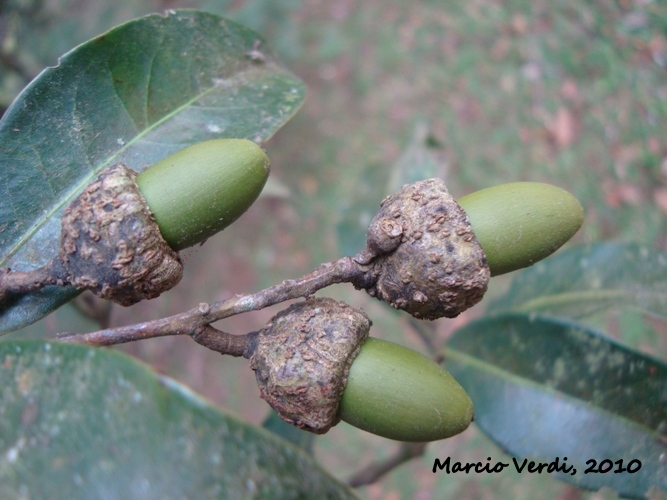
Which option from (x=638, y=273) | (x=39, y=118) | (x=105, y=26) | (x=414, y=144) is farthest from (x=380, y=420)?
(x=105, y=26)

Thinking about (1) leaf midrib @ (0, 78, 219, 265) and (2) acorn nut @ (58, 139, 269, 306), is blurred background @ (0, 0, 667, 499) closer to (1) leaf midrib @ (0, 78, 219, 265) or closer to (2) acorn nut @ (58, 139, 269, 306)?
(1) leaf midrib @ (0, 78, 219, 265)

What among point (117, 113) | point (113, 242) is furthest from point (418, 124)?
point (113, 242)

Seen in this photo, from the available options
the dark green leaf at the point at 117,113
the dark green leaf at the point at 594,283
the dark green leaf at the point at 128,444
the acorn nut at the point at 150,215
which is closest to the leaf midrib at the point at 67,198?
the dark green leaf at the point at 117,113

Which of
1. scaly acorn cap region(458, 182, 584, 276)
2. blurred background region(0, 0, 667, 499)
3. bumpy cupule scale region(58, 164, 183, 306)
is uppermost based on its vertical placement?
scaly acorn cap region(458, 182, 584, 276)

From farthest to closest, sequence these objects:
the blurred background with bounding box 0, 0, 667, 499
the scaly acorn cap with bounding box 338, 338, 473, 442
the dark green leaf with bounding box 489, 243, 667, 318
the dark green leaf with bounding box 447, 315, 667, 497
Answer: the blurred background with bounding box 0, 0, 667, 499 → the dark green leaf with bounding box 489, 243, 667, 318 → the dark green leaf with bounding box 447, 315, 667, 497 → the scaly acorn cap with bounding box 338, 338, 473, 442

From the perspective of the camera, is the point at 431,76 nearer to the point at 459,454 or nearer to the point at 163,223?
the point at 459,454

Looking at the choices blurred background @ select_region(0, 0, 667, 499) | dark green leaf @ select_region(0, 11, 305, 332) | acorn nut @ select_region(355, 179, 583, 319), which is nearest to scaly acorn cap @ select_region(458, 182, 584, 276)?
acorn nut @ select_region(355, 179, 583, 319)

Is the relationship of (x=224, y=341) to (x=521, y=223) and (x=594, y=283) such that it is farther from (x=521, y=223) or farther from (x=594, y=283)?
(x=594, y=283)

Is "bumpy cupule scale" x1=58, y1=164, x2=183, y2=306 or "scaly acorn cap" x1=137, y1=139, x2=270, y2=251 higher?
"scaly acorn cap" x1=137, y1=139, x2=270, y2=251
